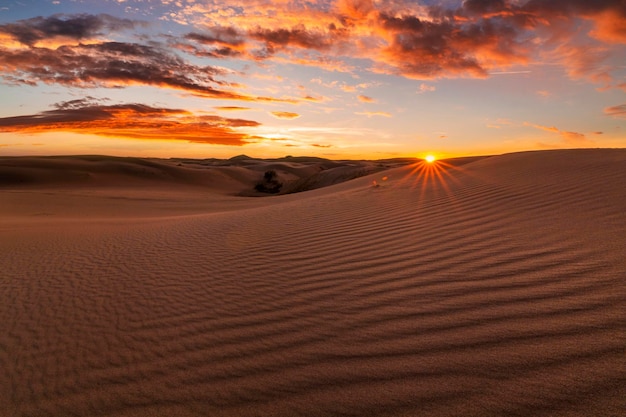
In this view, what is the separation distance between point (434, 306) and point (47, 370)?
3010 mm

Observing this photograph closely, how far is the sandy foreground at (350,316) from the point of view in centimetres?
210

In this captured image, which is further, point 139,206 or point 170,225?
point 139,206

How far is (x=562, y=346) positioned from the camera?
7.25 ft

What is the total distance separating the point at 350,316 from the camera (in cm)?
308

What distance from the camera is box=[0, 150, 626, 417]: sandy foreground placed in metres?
2.10

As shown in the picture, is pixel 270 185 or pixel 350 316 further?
pixel 270 185

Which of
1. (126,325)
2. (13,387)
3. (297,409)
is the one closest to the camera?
(297,409)

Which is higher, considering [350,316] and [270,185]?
[270,185]

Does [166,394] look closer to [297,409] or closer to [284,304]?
[297,409]

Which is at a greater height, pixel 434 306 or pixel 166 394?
pixel 434 306

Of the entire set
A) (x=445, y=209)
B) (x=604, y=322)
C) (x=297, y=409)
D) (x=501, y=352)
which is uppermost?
(x=445, y=209)

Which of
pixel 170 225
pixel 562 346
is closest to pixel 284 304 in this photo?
pixel 562 346

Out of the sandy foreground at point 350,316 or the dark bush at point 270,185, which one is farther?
the dark bush at point 270,185

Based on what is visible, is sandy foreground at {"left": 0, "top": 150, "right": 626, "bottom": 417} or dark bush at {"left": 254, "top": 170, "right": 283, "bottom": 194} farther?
dark bush at {"left": 254, "top": 170, "right": 283, "bottom": 194}
